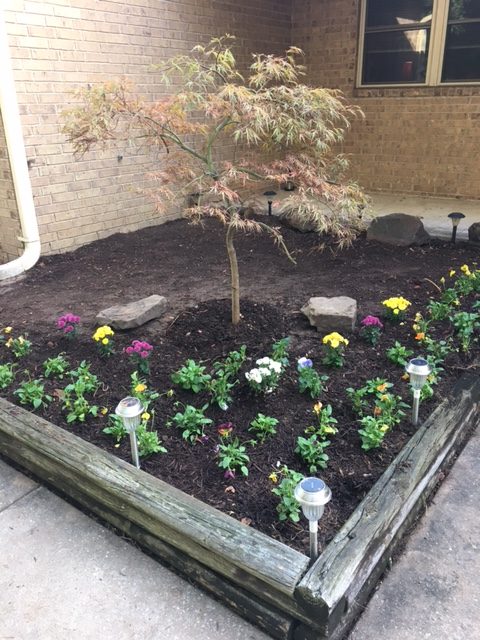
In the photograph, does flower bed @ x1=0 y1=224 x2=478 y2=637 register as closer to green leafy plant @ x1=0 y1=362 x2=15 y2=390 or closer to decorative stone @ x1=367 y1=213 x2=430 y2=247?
green leafy plant @ x1=0 y1=362 x2=15 y2=390

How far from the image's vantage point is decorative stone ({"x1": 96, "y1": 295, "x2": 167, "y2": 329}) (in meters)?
3.54

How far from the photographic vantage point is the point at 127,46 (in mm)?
5594

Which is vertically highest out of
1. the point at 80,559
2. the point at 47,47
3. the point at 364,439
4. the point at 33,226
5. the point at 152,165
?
the point at 47,47

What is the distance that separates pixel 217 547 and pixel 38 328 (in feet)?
8.18

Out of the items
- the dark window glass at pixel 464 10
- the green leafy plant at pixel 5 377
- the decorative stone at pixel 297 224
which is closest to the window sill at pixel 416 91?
the dark window glass at pixel 464 10

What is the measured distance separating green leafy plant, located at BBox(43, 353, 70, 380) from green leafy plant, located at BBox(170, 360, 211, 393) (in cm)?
69

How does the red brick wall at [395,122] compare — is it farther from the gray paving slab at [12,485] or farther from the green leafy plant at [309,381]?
the gray paving slab at [12,485]

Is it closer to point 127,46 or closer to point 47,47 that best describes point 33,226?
point 47,47

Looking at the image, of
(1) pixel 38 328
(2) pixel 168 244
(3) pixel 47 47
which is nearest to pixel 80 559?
(1) pixel 38 328

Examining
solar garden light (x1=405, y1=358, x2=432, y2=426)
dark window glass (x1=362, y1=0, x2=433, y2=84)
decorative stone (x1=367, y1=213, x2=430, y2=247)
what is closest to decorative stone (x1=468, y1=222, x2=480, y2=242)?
decorative stone (x1=367, y1=213, x2=430, y2=247)

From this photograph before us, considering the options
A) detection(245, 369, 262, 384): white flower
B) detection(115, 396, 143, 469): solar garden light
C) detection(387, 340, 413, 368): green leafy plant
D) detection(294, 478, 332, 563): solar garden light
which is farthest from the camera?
→ detection(387, 340, 413, 368): green leafy plant

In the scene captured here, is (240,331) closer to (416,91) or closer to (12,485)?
(12,485)

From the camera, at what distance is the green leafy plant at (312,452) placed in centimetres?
227

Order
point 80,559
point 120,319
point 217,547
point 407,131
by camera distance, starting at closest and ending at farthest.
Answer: point 217,547 < point 80,559 < point 120,319 < point 407,131
